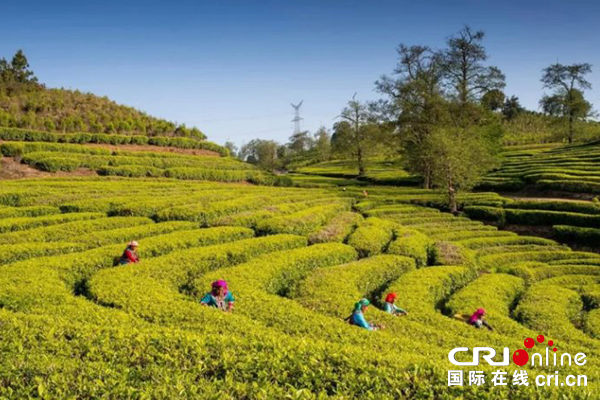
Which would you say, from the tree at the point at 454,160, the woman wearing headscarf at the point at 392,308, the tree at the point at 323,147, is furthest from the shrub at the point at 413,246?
the tree at the point at 323,147

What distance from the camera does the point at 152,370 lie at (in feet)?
25.0

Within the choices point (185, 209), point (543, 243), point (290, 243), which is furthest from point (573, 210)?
point (185, 209)

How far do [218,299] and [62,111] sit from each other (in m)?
51.8

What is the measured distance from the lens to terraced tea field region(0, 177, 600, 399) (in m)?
7.47

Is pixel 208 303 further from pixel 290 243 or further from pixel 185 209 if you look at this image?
pixel 185 209

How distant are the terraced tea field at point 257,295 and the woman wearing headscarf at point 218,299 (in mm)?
329

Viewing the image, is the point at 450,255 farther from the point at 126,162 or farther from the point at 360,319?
the point at 126,162

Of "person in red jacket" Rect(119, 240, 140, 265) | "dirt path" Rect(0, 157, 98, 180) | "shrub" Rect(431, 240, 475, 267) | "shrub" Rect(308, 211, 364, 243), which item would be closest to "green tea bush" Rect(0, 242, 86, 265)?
"person in red jacket" Rect(119, 240, 140, 265)

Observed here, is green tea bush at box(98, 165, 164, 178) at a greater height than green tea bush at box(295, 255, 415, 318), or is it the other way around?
green tea bush at box(98, 165, 164, 178)

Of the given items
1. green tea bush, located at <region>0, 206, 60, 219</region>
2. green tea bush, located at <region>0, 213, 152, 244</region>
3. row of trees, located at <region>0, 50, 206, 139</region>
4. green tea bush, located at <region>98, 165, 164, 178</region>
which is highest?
row of trees, located at <region>0, 50, 206, 139</region>

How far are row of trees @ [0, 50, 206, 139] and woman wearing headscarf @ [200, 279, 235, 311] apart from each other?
4512 cm

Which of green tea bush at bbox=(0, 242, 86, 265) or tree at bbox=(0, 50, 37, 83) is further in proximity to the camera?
tree at bbox=(0, 50, 37, 83)

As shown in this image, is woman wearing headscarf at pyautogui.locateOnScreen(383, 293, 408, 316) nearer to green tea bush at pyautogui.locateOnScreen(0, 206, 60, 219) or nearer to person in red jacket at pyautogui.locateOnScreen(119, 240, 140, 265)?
person in red jacket at pyautogui.locateOnScreen(119, 240, 140, 265)

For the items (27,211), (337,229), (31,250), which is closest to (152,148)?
(27,211)
